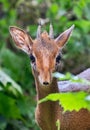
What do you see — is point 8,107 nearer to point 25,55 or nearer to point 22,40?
point 22,40

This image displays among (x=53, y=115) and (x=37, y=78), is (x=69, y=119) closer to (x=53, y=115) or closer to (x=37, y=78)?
(x=53, y=115)

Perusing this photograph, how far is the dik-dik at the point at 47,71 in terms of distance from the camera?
4.45 m

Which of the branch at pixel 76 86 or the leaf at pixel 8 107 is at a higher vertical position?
the branch at pixel 76 86

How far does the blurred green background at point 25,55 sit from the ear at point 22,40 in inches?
55.0

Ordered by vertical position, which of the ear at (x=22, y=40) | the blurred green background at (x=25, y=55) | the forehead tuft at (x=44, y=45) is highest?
the forehead tuft at (x=44, y=45)

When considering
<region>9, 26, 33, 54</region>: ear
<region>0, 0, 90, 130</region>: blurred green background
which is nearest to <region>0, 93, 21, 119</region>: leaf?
<region>0, 0, 90, 130</region>: blurred green background

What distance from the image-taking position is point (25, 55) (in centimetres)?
909

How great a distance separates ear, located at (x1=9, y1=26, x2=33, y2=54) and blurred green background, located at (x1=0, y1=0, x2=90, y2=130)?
4.58 ft

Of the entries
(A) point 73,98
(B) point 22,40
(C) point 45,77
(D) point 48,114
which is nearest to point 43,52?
(C) point 45,77

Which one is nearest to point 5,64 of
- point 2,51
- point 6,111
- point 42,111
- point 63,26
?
point 2,51

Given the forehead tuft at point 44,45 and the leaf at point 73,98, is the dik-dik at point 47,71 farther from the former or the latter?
the leaf at point 73,98

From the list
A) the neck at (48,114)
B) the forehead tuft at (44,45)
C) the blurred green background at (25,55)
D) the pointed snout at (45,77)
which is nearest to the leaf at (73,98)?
the pointed snout at (45,77)

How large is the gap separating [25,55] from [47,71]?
474 cm

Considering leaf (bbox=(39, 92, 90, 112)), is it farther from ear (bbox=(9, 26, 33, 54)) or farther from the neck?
the neck
